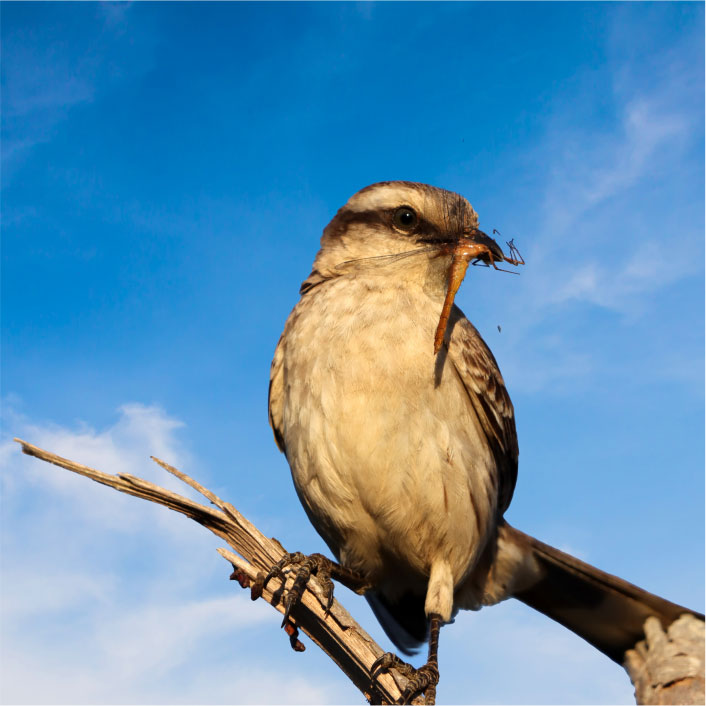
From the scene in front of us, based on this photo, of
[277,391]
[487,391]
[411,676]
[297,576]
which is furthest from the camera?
[277,391]

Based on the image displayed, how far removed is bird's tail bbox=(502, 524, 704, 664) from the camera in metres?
5.57

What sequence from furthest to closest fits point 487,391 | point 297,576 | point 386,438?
point 487,391, point 386,438, point 297,576

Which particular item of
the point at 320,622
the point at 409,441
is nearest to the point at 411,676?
the point at 320,622

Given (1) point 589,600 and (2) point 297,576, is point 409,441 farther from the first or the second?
(1) point 589,600

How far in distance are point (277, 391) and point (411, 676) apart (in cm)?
247

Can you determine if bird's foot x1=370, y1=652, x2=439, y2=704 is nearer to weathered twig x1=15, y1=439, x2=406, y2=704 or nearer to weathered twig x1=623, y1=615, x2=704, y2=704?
weathered twig x1=15, y1=439, x2=406, y2=704

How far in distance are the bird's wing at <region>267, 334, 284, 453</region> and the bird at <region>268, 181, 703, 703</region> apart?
14 millimetres

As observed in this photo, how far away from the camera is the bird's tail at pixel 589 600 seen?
5.57 meters

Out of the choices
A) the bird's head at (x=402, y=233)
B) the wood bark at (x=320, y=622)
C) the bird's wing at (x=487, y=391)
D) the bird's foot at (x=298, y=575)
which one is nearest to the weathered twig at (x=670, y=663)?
the wood bark at (x=320, y=622)

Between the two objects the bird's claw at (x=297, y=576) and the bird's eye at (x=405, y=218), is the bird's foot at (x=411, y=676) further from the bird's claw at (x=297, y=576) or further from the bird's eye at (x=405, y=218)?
the bird's eye at (x=405, y=218)

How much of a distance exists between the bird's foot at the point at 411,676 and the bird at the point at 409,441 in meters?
0.01

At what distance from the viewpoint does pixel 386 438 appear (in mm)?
5199

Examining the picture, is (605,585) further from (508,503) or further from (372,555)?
(372,555)

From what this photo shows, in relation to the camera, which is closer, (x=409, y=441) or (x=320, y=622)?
(x=320, y=622)
